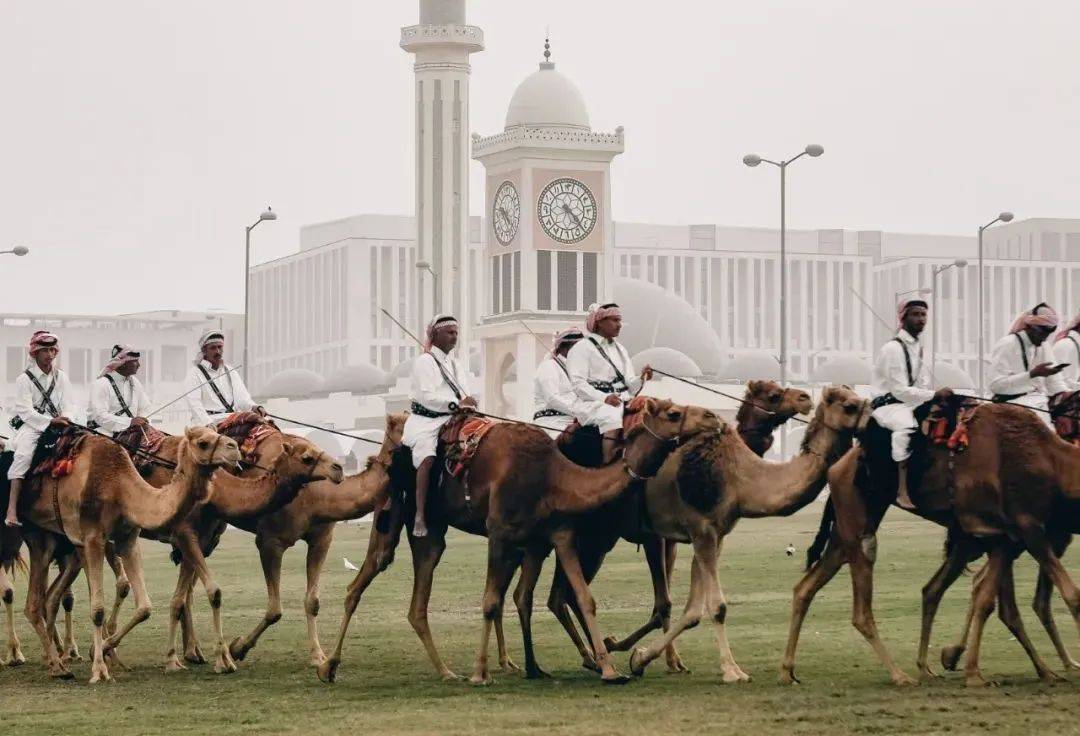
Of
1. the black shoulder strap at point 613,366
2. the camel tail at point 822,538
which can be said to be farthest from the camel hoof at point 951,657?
→ the black shoulder strap at point 613,366

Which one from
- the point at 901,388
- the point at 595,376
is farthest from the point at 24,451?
the point at 901,388

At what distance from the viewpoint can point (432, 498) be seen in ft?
65.5

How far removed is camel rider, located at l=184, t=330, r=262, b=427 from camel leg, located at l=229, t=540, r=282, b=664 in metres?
1.93

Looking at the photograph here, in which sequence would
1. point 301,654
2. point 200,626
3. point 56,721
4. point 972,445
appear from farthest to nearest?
point 200,626
point 301,654
point 972,445
point 56,721

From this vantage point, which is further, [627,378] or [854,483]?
[627,378]

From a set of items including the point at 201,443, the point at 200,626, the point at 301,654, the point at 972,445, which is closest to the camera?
the point at 972,445

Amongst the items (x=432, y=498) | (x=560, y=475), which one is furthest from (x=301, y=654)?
(x=560, y=475)

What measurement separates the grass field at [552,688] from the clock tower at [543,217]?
8578 centimetres

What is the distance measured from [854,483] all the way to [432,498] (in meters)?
3.73

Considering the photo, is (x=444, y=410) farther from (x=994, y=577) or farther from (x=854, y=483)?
(x=994, y=577)

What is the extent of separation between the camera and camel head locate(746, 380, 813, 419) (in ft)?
66.2

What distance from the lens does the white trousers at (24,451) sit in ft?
68.7

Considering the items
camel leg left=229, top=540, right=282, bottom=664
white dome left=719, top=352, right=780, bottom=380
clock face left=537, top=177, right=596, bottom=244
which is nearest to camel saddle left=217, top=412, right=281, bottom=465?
camel leg left=229, top=540, right=282, bottom=664

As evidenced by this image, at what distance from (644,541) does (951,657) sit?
268cm
